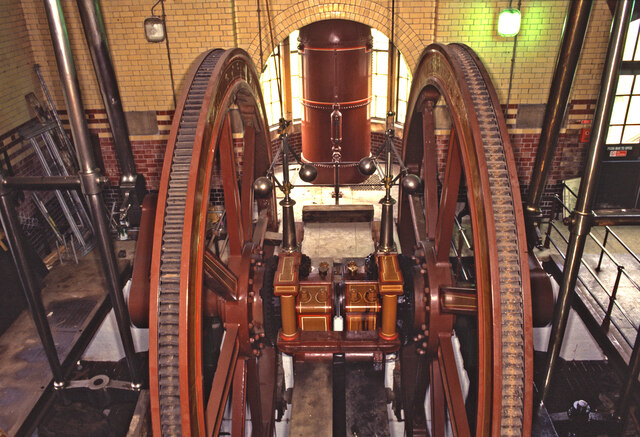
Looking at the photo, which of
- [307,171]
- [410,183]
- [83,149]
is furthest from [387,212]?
[83,149]

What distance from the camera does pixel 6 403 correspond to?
5.03m

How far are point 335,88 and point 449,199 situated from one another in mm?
5132

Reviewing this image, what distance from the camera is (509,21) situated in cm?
678

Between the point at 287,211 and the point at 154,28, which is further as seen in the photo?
the point at 154,28

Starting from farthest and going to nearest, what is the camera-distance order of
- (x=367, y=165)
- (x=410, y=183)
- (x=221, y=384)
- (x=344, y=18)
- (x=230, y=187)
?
(x=344, y=18), (x=367, y=165), (x=410, y=183), (x=230, y=187), (x=221, y=384)

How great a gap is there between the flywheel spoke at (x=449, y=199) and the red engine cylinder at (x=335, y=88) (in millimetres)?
4946

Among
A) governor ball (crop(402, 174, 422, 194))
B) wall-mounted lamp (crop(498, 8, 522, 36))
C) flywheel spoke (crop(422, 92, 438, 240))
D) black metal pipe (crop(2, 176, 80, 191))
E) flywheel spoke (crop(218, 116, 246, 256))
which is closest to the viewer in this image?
flywheel spoke (crop(218, 116, 246, 256))

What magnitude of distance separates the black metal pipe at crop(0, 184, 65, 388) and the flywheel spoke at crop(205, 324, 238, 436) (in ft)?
6.26

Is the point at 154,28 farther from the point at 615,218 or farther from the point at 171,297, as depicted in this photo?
A: the point at 615,218

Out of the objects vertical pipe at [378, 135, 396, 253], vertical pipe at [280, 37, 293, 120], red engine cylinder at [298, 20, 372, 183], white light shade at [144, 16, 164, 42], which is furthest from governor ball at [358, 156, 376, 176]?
vertical pipe at [280, 37, 293, 120]

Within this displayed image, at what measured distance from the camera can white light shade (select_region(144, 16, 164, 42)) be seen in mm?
7090

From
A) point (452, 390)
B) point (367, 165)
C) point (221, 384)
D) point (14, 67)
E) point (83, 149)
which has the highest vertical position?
point (14, 67)

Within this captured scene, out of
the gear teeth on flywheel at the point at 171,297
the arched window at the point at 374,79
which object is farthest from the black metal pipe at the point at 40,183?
the arched window at the point at 374,79

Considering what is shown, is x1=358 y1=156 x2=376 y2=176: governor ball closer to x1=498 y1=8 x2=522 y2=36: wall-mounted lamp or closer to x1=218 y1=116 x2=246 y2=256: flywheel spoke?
x1=218 y1=116 x2=246 y2=256: flywheel spoke
